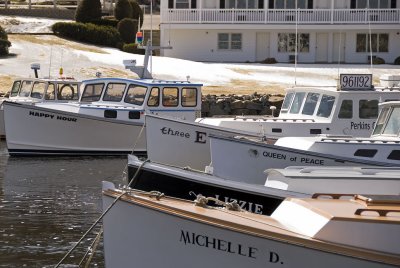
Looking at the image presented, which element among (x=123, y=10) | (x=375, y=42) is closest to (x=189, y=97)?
(x=375, y=42)

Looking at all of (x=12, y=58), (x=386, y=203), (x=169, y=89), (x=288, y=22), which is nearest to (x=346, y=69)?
(x=288, y=22)

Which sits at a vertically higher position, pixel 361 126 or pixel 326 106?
pixel 326 106

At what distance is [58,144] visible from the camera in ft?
111

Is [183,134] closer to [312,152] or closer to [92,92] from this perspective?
[312,152]

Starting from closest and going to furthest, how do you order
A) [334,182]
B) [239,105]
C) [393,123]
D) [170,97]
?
1. [334,182]
2. [393,123]
3. [170,97]
4. [239,105]

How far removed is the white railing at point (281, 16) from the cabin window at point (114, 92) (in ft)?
82.5

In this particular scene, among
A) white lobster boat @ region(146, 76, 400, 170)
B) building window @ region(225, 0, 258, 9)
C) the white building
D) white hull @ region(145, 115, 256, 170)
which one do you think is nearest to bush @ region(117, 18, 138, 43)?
the white building

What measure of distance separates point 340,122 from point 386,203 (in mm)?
12962

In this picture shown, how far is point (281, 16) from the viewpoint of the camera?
192 ft

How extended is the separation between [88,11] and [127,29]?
268 cm

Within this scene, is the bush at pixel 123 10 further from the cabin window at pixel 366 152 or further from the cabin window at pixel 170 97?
the cabin window at pixel 366 152

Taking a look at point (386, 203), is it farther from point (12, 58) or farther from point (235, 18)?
point (235, 18)

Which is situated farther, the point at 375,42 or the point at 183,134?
the point at 375,42

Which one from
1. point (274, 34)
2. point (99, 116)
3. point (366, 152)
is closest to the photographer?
point (366, 152)
